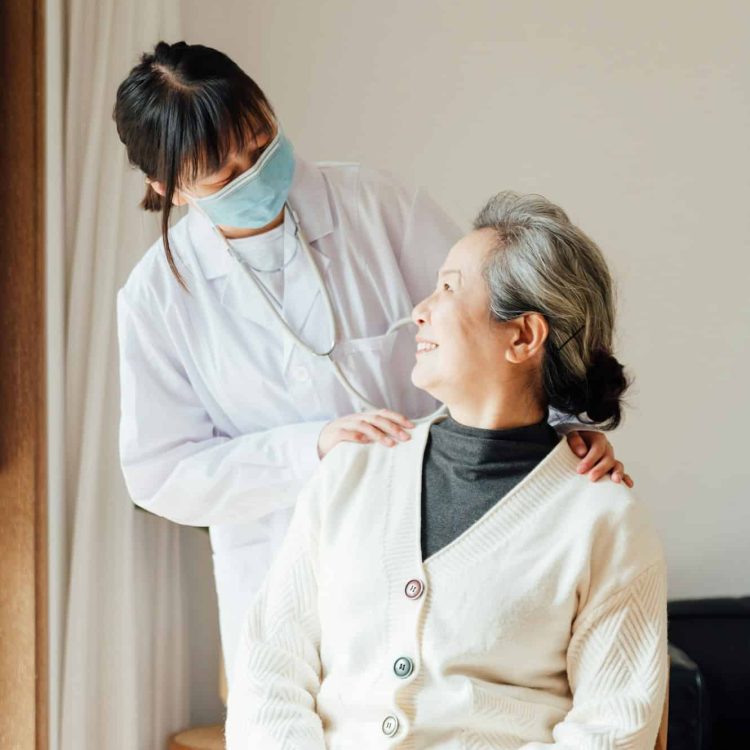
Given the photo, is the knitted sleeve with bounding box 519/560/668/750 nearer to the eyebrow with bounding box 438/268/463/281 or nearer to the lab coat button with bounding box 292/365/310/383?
the eyebrow with bounding box 438/268/463/281

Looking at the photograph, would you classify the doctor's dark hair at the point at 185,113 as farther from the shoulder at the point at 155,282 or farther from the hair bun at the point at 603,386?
the hair bun at the point at 603,386

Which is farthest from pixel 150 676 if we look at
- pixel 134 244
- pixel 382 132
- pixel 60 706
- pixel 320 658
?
pixel 382 132

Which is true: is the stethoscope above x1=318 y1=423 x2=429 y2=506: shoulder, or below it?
above

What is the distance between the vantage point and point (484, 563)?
4.76 feet

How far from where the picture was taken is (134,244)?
254 centimetres

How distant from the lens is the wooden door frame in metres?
2.20

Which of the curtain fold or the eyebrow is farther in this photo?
the curtain fold

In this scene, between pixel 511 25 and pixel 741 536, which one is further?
pixel 741 536

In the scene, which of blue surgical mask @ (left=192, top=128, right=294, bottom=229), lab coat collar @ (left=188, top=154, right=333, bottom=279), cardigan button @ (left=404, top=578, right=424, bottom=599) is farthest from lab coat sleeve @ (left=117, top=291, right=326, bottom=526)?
cardigan button @ (left=404, top=578, right=424, bottom=599)

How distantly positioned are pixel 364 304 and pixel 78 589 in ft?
3.18

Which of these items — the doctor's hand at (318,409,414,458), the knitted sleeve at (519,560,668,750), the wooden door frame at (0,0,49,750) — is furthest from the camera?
the wooden door frame at (0,0,49,750)

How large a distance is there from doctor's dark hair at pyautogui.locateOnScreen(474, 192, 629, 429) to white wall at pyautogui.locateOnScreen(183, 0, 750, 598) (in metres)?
1.44

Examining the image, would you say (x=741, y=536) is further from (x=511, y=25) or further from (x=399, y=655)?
(x=399, y=655)

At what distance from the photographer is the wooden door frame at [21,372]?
2.20 m
